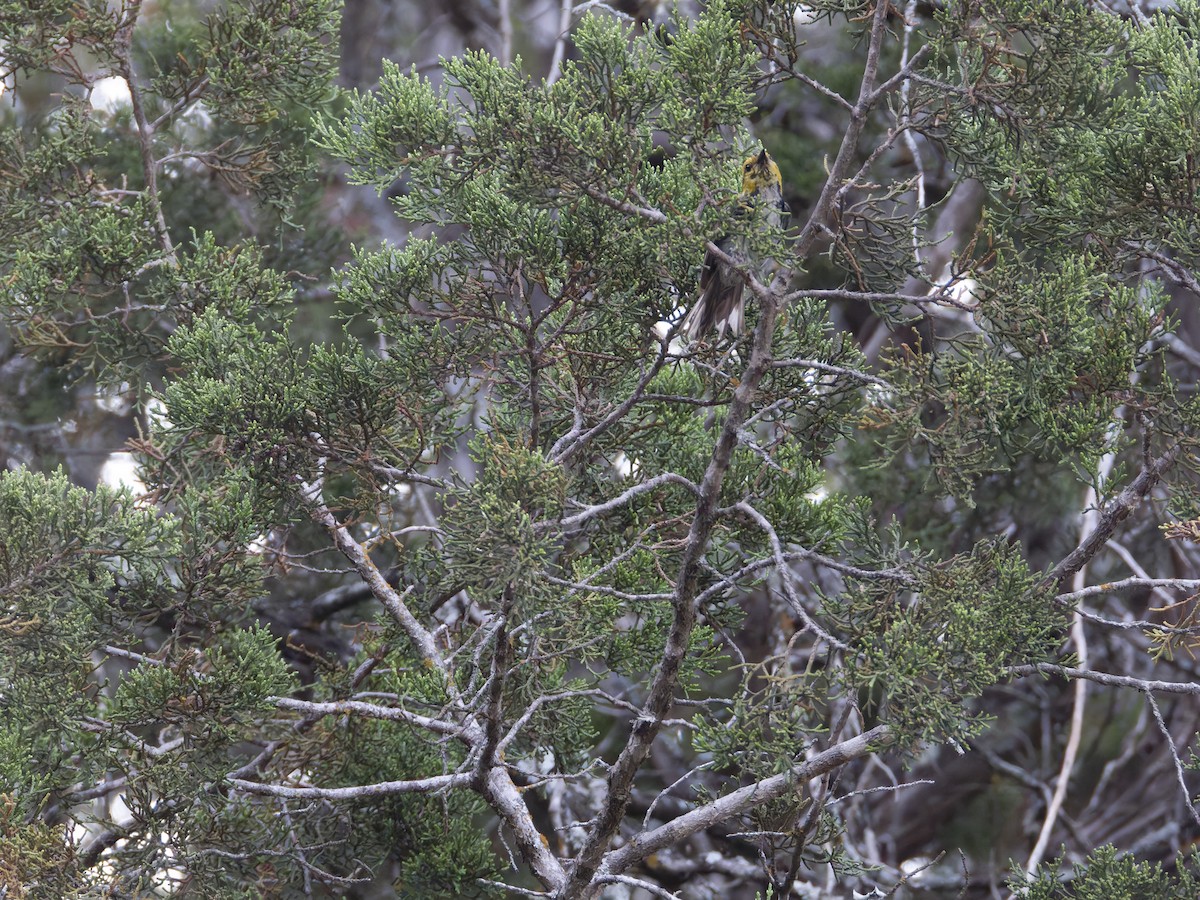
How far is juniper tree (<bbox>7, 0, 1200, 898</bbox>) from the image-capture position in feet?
8.22

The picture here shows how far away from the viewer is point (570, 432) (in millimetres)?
2840

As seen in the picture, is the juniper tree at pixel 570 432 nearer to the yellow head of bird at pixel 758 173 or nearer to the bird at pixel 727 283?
the bird at pixel 727 283

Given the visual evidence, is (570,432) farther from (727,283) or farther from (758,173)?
(758,173)

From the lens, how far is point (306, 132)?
4148 mm

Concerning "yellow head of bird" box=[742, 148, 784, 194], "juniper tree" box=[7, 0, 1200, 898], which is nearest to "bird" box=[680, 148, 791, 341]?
"yellow head of bird" box=[742, 148, 784, 194]

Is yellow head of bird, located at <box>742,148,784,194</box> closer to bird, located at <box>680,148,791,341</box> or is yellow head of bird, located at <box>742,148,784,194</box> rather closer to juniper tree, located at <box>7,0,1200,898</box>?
bird, located at <box>680,148,791,341</box>

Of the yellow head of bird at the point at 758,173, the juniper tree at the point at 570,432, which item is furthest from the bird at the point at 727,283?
the juniper tree at the point at 570,432

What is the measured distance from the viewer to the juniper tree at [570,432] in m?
2.51

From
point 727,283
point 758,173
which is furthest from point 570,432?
point 758,173

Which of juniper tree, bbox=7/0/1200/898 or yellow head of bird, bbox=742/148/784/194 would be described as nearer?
juniper tree, bbox=7/0/1200/898

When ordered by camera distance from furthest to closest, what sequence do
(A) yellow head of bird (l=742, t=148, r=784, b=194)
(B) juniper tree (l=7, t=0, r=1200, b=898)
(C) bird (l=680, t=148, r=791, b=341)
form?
1. (A) yellow head of bird (l=742, t=148, r=784, b=194)
2. (C) bird (l=680, t=148, r=791, b=341)
3. (B) juniper tree (l=7, t=0, r=1200, b=898)

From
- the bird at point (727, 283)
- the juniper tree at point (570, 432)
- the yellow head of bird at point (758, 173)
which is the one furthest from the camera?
the yellow head of bird at point (758, 173)

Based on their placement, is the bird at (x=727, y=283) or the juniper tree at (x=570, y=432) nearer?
the juniper tree at (x=570, y=432)

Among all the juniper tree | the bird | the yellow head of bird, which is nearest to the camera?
the juniper tree
